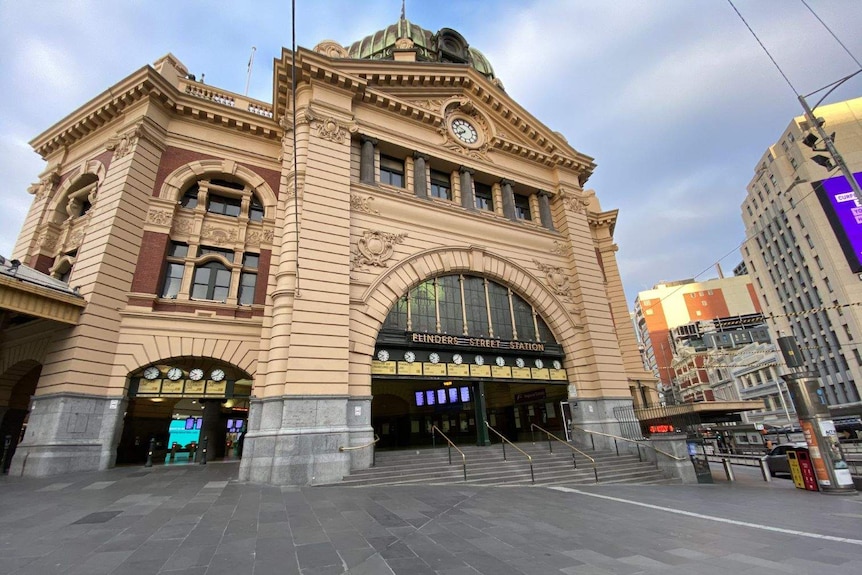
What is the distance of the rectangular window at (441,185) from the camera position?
23203 millimetres

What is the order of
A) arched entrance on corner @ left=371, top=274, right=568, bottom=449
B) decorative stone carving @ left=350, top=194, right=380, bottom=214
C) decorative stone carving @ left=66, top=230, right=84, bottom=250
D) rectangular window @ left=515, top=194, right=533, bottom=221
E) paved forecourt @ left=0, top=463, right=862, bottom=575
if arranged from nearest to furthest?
paved forecourt @ left=0, top=463, right=862, bottom=575
arched entrance on corner @ left=371, top=274, right=568, bottom=449
decorative stone carving @ left=350, top=194, right=380, bottom=214
decorative stone carving @ left=66, top=230, right=84, bottom=250
rectangular window @ left=515, top=194, right=533, bottom=221

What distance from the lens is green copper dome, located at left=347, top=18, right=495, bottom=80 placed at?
29500 millimetres

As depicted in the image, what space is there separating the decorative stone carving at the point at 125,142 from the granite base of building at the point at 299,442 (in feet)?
49.2

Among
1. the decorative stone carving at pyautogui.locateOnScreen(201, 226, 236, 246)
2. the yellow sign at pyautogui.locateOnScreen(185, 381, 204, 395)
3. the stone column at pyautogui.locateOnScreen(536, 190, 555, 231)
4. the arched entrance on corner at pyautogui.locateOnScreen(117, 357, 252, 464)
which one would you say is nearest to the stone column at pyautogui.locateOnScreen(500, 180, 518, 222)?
the stone column at pyautogui.locateOnScreen(536, 190, 555, 231)

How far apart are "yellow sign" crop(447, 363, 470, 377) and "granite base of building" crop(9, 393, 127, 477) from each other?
568 inches

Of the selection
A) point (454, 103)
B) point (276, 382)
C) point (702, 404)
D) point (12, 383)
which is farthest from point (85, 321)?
point (702, 404)

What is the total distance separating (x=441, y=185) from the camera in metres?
23.5

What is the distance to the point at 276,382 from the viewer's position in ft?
46.3

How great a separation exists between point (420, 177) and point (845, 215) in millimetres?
19024

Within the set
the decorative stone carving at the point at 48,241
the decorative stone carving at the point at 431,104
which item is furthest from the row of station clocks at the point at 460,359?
the decorative stone carving at the point at 48,241

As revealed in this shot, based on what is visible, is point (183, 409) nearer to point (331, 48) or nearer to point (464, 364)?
point (464, 364)

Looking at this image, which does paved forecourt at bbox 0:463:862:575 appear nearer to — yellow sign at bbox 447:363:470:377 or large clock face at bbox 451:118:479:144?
yellow sign at bbox 447:363:470:377

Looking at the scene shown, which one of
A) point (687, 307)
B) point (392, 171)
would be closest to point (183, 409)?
point (392, 171)

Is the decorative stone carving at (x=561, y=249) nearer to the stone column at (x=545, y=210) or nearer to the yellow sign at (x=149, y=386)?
the stone column at (x=545, y=210)
